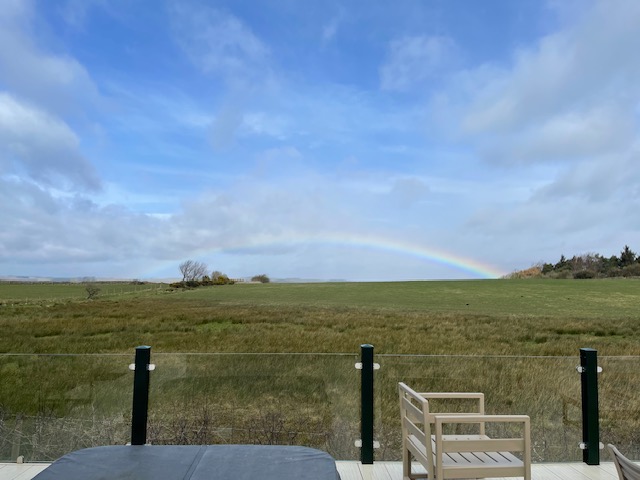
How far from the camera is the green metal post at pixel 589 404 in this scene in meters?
4.06

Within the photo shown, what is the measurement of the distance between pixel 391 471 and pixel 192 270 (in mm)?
64834

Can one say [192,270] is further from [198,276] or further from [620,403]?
[620,403]

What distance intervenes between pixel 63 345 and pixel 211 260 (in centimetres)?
4727

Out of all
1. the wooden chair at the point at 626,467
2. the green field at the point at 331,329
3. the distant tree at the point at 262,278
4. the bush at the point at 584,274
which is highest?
the bush at the point at 584,274

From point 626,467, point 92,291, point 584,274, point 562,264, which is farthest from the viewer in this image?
point 562,264

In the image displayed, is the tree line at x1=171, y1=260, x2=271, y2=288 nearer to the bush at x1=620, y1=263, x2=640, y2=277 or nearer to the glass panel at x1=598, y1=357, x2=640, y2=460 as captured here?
the bush at x1=620, y1=263, x2=640, y2=277

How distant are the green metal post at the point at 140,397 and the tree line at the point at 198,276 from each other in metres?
59.1

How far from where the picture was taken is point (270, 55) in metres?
13.2

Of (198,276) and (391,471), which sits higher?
(198,276)

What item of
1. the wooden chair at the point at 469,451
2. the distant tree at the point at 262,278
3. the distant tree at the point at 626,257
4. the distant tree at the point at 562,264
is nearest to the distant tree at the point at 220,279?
the distant tree at the point at 262,278

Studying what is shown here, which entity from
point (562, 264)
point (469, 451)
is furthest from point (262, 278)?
point (469, 451)

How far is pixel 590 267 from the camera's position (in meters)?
66.2

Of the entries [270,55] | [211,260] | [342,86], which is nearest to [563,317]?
[342,86]

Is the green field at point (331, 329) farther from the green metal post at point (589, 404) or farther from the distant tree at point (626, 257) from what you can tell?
the distant tree at point (626, 257)
